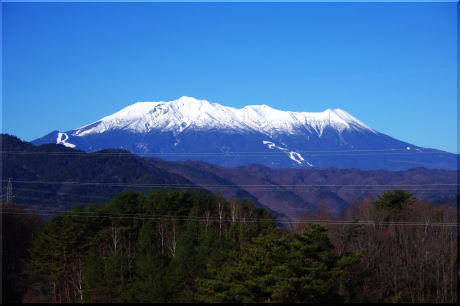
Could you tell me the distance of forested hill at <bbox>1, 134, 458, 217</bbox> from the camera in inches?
3004

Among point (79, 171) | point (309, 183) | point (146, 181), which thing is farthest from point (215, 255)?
point (309, 183)

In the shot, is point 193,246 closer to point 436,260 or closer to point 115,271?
point 115,271

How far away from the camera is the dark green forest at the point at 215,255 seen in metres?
23.1

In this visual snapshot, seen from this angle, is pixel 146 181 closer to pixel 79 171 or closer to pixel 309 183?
pixel 79 171

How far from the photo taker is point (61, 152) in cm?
9475

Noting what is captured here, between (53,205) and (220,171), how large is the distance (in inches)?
2768

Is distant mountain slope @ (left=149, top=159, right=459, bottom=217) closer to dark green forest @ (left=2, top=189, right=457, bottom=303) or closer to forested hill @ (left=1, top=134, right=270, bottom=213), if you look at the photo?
forested hill @ (left=1, top=134, right=270, bottom=213)

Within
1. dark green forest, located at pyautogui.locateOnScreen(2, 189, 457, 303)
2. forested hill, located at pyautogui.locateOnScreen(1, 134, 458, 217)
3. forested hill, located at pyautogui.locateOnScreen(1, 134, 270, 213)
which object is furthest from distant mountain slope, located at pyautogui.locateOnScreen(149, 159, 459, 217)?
dark green forest, located at pyautogui.locateOnScreen(2, 189, 457, 303)

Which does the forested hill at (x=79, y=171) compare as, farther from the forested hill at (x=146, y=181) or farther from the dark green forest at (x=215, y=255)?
the dark green forest at (x=215, y=255)

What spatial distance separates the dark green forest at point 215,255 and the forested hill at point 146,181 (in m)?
26.5

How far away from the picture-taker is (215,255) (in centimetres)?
2898

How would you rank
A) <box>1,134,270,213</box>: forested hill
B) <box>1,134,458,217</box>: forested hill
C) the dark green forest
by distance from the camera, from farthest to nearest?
<box>1,134,270,213</box>: forested hill, <box>1,134,458,217</box>: forested hill, the dark green forest

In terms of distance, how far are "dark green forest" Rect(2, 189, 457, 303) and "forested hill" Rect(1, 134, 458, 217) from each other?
2647 centimetres

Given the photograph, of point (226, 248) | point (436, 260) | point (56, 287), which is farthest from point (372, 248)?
point (56, 287)
